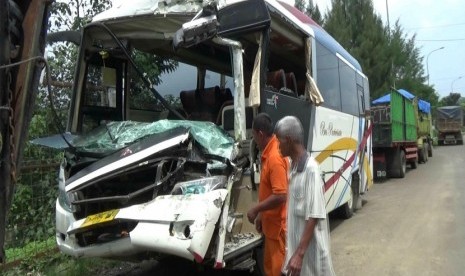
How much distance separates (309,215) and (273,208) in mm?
814

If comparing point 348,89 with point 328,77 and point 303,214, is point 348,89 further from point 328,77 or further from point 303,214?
point 303,214

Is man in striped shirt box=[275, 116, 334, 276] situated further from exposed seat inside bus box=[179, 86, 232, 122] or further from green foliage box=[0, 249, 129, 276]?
green foliage box=[0, 249, 129, 276]

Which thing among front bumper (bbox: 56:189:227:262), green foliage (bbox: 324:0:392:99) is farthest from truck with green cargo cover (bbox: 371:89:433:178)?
front bumper (bbox: 56:189:227:262)

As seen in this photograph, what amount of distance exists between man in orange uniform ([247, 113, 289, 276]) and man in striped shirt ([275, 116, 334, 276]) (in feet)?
1.81

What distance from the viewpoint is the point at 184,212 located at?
4.17 meters

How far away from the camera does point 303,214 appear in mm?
3430

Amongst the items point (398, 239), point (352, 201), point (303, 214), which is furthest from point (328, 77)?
point (303, 214)

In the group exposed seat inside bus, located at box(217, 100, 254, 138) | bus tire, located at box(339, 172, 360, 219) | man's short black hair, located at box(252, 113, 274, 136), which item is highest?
exposed seat inside bus, located at box(217, 100, 254, 138)

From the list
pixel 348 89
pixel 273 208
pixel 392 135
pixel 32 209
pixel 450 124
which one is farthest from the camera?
pixel 450 124

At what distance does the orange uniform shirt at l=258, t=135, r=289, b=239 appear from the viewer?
4152 millimetres

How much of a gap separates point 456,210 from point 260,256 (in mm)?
6389

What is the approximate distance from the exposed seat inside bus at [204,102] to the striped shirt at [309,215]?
3147 millimetres

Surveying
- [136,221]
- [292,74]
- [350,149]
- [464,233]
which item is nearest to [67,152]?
[136,221]

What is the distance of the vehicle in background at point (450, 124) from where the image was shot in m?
39.6
